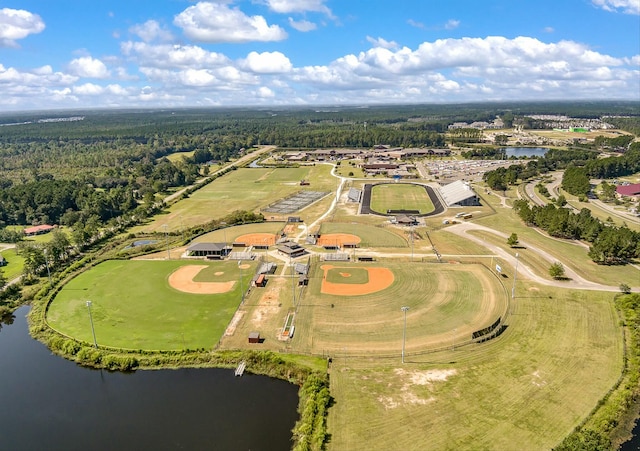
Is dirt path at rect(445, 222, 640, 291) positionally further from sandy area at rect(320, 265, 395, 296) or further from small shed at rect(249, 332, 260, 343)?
small shed at rect(249, 332, 260, 343)

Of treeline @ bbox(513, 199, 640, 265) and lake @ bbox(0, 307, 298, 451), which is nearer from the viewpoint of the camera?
lake @ bbox(0, 307, 298, 451)

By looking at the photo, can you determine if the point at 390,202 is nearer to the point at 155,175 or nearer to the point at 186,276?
the point at 186,276

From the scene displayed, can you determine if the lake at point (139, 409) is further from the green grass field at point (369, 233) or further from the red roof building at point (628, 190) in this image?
the red roof building at point (628, 190)

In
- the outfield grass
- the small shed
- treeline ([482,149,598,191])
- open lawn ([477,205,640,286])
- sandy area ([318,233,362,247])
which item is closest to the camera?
the outfield grass

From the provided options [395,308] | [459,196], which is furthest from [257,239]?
[459,196]

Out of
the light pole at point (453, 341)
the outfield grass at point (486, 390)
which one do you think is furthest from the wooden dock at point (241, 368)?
the light pole at point (453, 341)

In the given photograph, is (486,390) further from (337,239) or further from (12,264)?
(12,264)

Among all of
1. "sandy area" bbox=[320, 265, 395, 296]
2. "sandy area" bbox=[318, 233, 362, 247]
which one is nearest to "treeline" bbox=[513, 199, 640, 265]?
"sandy area" bbox=[320, 265, 395, 296]
